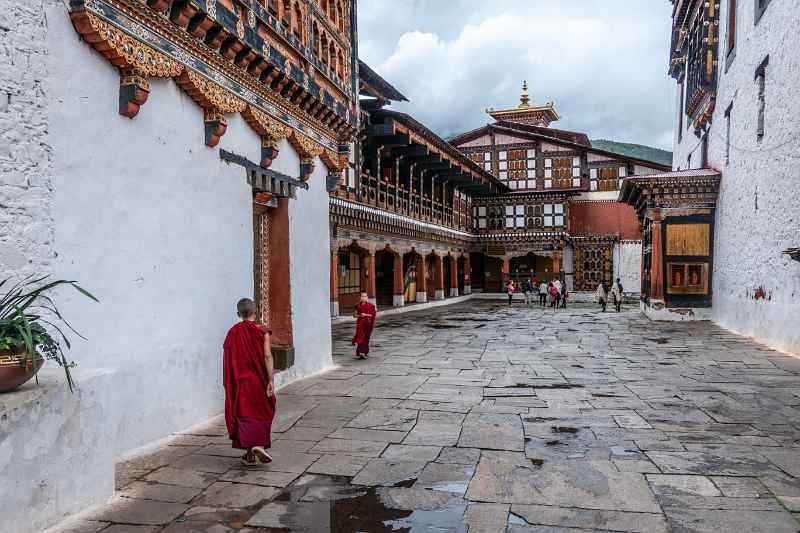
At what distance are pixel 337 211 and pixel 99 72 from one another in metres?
12.7

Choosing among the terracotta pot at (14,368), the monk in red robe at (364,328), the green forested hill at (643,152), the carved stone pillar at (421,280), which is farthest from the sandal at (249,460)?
the green forested hill at (643,152)

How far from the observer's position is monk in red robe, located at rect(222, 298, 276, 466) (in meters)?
4.69

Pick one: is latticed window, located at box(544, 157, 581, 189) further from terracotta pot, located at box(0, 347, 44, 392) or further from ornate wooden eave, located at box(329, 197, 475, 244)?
terracotta pot, located at box(0, 347, 44, 392)

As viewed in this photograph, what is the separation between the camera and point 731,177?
50.8 ft

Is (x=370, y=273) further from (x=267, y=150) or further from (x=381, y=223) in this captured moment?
(x=267, y=150)

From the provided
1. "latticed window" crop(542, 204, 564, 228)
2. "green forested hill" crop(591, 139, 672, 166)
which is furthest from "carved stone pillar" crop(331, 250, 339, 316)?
"green forested hill" crop(591, 139, 672, 166)

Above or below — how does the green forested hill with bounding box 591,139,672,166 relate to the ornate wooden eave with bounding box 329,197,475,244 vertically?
above

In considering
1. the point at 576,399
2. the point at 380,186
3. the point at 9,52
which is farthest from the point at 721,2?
the point at 9,52

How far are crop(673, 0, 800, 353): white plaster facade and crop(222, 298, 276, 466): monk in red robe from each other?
31.2 ft

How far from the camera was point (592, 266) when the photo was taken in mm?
31875

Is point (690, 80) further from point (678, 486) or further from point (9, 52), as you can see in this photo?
point (9, 52)

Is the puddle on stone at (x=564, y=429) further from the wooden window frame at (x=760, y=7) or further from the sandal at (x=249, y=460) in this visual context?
the wooden window frame at (x=760, y=7)

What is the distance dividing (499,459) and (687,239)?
15246 mm

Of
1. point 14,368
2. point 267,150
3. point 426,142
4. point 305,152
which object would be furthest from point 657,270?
point 14,368
